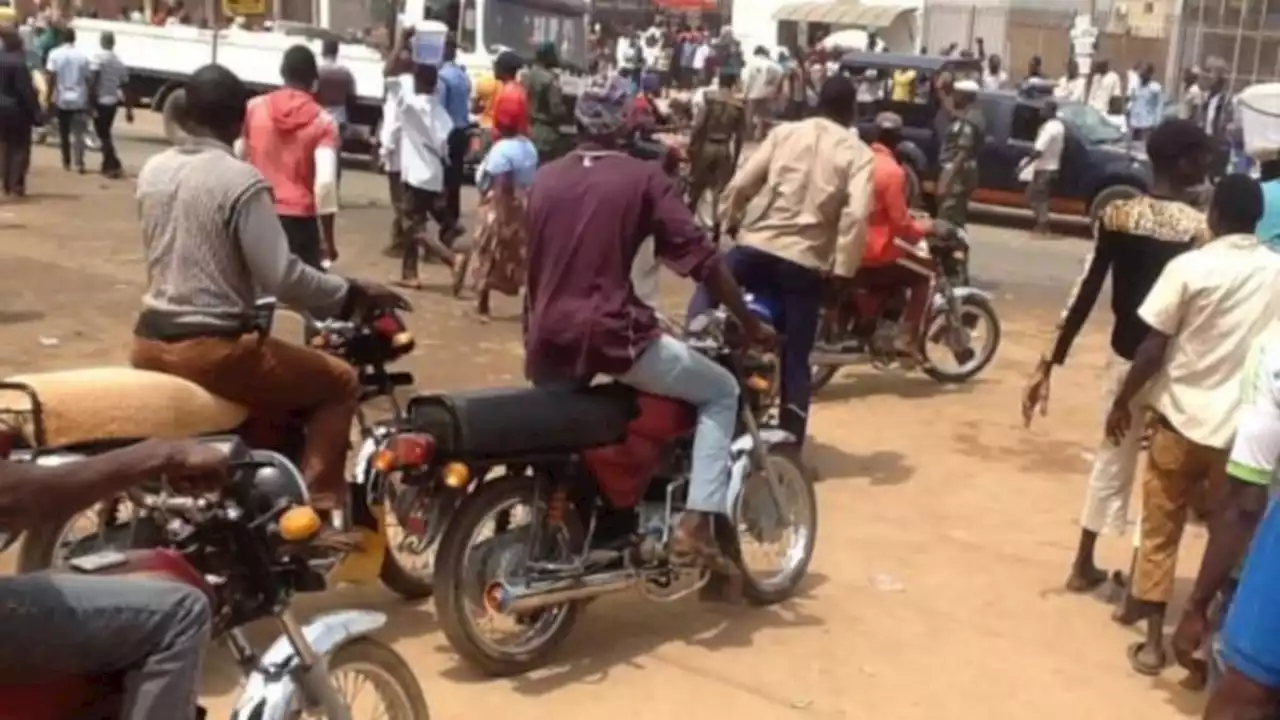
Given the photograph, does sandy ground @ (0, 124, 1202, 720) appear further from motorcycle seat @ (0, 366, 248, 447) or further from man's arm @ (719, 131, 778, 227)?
man's arm @ (719, 131, 778, 227)

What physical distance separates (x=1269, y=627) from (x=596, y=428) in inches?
107

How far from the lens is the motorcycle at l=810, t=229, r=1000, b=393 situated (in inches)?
352

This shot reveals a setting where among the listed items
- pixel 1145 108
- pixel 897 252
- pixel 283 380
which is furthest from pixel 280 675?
pixel 1145 108

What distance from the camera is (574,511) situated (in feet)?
16.4

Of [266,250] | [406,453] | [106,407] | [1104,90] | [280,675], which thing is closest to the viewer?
[280,675]

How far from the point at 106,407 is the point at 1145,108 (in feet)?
69.1

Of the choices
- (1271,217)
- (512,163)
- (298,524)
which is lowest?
(298,524)

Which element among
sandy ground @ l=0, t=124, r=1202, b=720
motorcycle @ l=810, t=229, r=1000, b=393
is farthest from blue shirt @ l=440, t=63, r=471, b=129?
motorcycle @ l=810, t=229, r=1000, b=393

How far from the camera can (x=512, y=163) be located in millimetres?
10719

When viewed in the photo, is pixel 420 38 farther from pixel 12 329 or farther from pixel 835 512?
pixel 835 512

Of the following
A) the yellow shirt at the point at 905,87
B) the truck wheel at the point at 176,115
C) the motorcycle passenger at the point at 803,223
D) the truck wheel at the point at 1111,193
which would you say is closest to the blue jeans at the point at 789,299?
the motorcycle passenger at the point at 803,223

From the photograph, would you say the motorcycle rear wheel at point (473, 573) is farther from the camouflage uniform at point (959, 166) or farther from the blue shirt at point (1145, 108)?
the blue shirt at point (1145, 108)

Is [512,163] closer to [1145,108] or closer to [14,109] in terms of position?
[14,109]

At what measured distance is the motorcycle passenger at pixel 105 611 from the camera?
262cm
